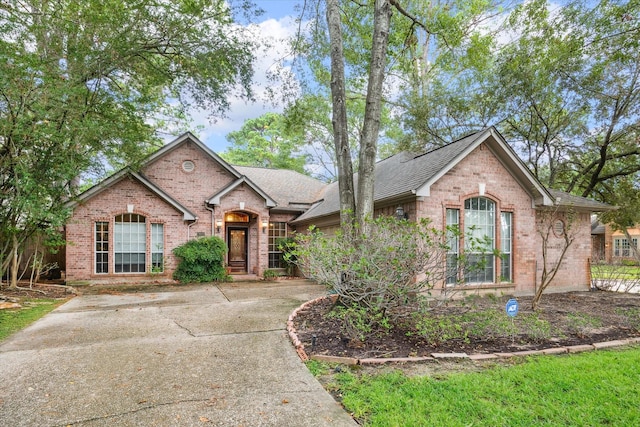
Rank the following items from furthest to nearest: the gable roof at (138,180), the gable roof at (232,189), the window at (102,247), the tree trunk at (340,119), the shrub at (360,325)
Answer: the gable roof at (232,189) → the window at (102,247) → the gable roof at (138,180) → the tree trunk at (340,119) → the shrub at (360,325)

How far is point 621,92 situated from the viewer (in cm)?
1308

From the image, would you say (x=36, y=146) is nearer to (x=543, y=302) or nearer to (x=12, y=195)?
(x=12, y=195)

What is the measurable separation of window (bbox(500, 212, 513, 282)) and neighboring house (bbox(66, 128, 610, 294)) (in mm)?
32

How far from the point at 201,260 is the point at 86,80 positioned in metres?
6.82

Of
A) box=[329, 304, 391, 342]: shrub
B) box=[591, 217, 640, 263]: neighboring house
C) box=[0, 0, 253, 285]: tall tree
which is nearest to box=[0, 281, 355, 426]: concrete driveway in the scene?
box=[329, 304, 391, 342]: shrub

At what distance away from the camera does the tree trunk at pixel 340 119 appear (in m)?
7.46

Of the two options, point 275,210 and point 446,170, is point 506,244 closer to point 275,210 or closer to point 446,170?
point 446,170

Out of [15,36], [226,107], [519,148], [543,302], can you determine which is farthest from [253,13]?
[519,148]

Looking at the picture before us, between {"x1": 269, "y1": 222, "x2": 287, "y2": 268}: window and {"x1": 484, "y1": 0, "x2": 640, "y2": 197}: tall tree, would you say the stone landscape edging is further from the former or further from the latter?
{"x1": 269, "y1": 222, "x2": 287, "y2": 268}: window

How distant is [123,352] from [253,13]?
10352 mm

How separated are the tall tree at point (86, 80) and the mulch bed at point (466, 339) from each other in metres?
7.44

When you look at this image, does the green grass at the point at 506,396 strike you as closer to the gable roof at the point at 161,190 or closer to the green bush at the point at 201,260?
the green bush at the point at 201,260

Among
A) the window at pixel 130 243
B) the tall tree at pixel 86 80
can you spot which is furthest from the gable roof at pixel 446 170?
the window at pixel 130 243

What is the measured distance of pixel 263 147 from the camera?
3278 cm
